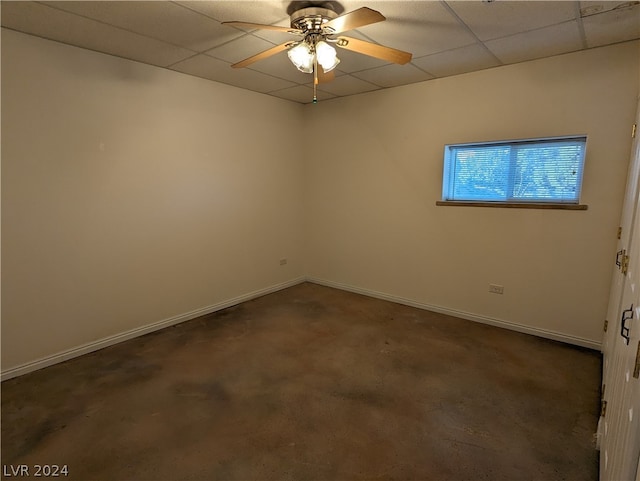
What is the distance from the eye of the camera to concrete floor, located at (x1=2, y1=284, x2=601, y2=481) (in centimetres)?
177

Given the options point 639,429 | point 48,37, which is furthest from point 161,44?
point 639,429

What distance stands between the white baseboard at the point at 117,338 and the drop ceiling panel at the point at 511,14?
358 centimetres

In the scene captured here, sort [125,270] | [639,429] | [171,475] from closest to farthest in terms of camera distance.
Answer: [639,429] → [171,475] → [125,270]

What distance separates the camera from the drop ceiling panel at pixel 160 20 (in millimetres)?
2043

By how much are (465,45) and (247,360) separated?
3.15 meters

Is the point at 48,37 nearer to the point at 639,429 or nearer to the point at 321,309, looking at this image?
the point at 321,309

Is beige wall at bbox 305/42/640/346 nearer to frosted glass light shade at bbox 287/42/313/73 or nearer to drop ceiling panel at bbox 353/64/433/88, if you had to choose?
drop ceiling panel at bbox 353/64/433/88

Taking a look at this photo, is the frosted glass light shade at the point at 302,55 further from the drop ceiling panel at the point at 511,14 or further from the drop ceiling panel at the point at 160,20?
the drop ceiling panel at the point at 511,14

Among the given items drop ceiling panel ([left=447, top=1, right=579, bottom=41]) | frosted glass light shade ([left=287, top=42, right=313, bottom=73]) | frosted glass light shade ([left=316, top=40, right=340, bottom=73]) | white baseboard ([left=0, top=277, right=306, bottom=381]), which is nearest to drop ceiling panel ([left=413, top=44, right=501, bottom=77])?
drop ceiling panel ([left=447, top=1, right=579, bottom=41])

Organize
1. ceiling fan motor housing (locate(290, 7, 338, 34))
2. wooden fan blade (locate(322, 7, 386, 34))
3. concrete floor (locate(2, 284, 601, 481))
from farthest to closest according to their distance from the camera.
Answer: ceiling fan motor housing (locate(290, 7, 338, 34))
concrete floor (locate(2, 284, 601, 481))
wooden fan blade (locate(322, 7, 386, 34))

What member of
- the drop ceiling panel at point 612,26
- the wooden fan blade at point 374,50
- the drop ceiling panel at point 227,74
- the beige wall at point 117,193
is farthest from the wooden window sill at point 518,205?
the beige wall at point 117,193

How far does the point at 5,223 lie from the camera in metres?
2.43

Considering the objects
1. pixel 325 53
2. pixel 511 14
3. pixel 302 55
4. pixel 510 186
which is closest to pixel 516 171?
pixel 510 186

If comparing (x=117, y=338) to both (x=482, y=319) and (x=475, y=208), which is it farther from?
(x=475, y=208)
